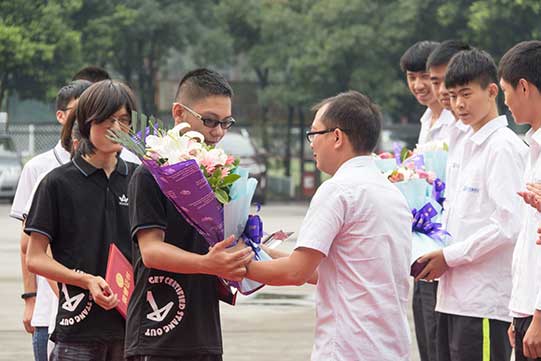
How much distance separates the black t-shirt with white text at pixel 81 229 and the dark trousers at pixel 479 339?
1636mm

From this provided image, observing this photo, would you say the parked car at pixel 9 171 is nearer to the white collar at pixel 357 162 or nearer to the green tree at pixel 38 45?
the green tree at pixel 38 45

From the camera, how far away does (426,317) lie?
608cm

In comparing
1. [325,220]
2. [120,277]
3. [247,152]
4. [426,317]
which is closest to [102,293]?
[120,277]

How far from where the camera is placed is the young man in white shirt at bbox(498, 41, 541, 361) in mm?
4523

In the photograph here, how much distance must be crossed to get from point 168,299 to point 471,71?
211cm

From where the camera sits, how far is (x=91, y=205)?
466 centimetres

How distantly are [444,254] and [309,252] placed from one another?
4.57ft

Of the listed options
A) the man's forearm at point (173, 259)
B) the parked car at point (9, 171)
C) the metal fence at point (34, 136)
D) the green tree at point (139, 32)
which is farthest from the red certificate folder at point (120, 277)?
the green tree at point (139, 32)

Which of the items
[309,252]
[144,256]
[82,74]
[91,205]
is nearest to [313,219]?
[309,252]

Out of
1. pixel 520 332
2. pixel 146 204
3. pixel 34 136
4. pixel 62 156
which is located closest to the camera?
pixel 146 204

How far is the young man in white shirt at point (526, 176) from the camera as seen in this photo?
14.8 feet

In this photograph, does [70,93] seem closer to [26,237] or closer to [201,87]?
[26,237]

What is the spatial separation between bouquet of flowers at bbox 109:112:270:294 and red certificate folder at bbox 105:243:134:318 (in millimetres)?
491

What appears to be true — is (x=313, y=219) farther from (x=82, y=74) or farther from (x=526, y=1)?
(x=526, y=1)
